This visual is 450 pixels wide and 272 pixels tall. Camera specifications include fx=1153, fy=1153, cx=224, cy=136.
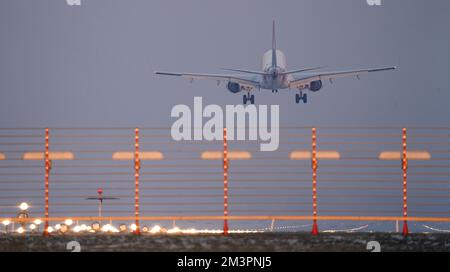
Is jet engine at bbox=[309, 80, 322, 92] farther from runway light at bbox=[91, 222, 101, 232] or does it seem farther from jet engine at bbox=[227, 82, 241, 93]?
runway light at bbox=[91, 222, 101, 232]

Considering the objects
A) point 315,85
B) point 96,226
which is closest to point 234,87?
point 315,85

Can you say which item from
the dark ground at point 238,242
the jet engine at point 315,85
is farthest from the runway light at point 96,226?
the jet engine at point 315,85

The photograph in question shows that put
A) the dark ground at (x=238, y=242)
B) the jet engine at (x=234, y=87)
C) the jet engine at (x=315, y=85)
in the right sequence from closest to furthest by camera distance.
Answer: the dark ground at (x=238, y=242), the jet engine at (x=234, y=87), the jet engine at (x=315, y=85)

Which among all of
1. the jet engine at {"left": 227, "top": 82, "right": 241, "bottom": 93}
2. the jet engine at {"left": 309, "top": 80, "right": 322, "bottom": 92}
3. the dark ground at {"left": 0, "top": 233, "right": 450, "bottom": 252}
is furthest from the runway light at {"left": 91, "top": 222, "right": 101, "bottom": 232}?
the jet engine at {"left": 309, "top": 80, "right": 322, "bottom": 92}

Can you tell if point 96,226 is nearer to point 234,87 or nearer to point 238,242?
point 238,242

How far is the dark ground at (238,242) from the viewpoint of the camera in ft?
69.1

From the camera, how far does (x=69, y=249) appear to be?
68.6 ft

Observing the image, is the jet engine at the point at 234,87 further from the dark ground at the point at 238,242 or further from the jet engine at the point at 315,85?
the dark ground at the point at 238,242

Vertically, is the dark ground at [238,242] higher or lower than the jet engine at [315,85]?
lower

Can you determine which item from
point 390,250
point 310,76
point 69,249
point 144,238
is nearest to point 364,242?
point 390,250
